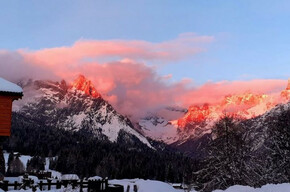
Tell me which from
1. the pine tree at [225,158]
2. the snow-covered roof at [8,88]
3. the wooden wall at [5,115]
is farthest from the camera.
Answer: the pine tree at [225,158]

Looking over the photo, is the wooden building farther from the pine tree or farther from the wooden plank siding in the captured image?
the pine tree

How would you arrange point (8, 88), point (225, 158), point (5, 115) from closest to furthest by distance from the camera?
point (5, 115)
point (8, 88)
point (225, 158)

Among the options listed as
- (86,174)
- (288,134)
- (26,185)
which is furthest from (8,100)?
(86,174)

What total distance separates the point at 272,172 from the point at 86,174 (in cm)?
13401

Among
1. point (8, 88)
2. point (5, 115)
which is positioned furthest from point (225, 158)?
point (8, 88)

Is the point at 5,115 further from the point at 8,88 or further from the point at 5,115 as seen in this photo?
the point at 8,88

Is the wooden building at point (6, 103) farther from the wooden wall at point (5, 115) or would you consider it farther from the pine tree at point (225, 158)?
the pine tree at point (225, 158)

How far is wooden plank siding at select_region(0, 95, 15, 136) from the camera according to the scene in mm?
31734

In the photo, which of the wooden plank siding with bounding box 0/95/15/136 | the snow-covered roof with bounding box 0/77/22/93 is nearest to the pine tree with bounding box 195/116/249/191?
the wooden plank siding with bounding box 0/95/15/136

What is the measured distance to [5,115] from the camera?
105 ft

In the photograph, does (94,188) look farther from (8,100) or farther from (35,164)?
(35,164)

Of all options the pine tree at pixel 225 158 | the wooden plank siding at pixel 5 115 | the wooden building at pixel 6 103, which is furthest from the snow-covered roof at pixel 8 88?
the pine tree at pixel 225 158

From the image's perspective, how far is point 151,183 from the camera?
39.3m

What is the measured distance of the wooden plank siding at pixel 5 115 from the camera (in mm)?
31734
